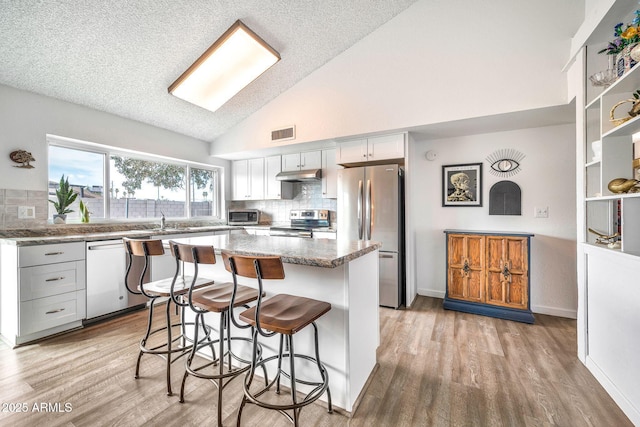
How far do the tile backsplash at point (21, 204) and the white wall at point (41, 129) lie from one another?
0.06 metres

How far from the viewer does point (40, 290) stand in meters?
2.44

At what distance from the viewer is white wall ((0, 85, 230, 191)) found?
8.71ft

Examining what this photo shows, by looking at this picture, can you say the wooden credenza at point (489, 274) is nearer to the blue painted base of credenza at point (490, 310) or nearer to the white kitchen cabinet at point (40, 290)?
the blue painted base of credenza at point (490, 310)

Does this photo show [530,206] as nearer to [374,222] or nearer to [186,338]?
[374,222]

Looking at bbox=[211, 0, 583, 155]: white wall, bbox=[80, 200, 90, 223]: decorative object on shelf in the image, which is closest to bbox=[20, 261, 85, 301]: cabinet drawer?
bbox=[80, 200, 90, 223]: decorative object on shelf

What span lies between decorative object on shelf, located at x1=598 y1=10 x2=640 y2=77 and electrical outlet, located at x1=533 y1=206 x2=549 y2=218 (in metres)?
1.74

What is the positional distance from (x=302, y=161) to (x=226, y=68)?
167cm

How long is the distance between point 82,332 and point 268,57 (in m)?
3.56

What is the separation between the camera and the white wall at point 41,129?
2.66 meters

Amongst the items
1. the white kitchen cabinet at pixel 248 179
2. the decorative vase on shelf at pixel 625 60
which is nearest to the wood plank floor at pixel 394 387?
the decorative vase on shelf at pixel 625 60

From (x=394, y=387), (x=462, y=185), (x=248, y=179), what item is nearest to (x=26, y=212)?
(x=248, y=179)

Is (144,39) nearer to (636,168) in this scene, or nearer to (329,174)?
(329,174)

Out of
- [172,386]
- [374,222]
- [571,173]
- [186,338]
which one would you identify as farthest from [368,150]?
[172,386]

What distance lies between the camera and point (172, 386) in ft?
5.99
